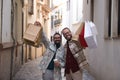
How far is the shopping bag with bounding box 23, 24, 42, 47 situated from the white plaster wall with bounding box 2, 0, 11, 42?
3612 mm

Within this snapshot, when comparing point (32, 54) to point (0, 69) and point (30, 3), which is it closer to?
point (30, 3)

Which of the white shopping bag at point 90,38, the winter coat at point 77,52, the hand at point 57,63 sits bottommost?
the hand at point 57,63

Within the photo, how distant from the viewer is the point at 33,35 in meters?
8.30

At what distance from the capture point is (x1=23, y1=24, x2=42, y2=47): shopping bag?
828 centimetres

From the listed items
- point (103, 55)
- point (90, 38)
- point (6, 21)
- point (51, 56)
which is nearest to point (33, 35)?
point (51, 56)

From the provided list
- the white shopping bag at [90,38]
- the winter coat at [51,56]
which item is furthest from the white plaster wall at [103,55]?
the white shopping bag at [90,38]

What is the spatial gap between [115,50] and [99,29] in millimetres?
2559

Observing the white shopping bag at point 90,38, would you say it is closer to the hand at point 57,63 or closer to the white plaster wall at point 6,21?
the hand at point 57,63

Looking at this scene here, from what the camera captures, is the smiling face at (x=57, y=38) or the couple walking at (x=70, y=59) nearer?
the couple walking at (x=70, y=59)

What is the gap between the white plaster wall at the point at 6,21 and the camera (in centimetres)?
1207

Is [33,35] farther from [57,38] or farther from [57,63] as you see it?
[57,63]

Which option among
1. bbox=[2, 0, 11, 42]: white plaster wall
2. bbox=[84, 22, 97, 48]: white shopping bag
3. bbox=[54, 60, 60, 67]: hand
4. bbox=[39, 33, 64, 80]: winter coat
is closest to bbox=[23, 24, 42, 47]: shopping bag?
bbox=[39, 33, 64, 80]: winter coat

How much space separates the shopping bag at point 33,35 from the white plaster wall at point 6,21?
3.61 metres

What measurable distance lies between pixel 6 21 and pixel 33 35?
447 centimetres
